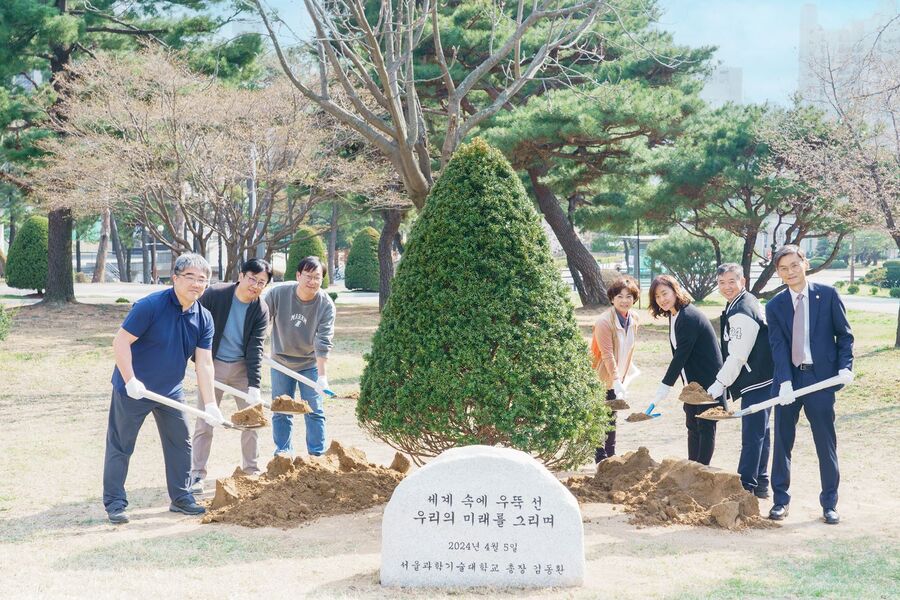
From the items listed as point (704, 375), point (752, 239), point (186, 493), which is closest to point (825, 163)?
point (752, 239)

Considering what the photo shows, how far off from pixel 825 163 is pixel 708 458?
35.0ft

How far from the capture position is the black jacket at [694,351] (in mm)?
6430

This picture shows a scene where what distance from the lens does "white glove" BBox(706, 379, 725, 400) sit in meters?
6.25

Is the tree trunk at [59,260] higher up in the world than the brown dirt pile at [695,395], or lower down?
higher up

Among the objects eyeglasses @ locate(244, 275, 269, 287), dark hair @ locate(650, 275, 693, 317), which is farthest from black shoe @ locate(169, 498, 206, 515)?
dark hair @ locate(650, 275, 693, 317)

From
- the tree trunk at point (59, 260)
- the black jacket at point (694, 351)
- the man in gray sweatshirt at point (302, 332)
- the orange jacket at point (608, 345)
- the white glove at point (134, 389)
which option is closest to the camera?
the white glove at point (134, 389)

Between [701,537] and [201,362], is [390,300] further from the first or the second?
[701,537]

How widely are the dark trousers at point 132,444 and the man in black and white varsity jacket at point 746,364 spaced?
3399mm

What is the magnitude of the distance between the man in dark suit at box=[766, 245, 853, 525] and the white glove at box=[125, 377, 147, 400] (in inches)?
148

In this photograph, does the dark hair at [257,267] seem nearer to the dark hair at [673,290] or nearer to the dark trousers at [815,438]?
the dark hair at [673,290]

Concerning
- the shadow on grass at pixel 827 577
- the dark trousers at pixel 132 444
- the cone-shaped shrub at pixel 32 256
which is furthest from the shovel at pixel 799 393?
the cone-shaped shrub at pixel 32 256

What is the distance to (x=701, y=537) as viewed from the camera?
5355mm

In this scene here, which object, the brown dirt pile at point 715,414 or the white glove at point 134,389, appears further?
the brown dirt pile at point 715,414

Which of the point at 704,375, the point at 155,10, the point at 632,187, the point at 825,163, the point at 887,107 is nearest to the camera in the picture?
the point at 704,375
